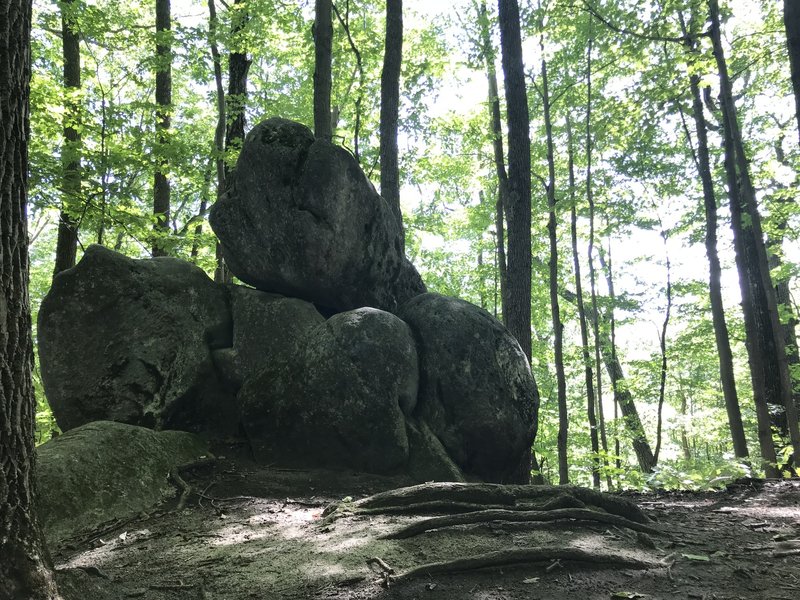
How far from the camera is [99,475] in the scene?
5148 mm

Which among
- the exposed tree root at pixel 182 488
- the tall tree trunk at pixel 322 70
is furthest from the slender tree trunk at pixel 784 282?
the exposed tree root at pixel 182 488

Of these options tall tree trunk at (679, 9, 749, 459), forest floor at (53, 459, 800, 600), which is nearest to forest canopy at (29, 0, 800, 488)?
tall tree trunk at (679, 9, 749, 459)

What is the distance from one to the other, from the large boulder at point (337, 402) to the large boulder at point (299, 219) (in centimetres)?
153

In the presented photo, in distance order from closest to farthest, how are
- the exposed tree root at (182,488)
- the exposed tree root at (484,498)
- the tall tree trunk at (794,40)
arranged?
the exposed tree root at (484,498)
the exposed tree root at (182,488)
the tall tree trunk at (794,40)

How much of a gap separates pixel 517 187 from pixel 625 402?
12.4 meters

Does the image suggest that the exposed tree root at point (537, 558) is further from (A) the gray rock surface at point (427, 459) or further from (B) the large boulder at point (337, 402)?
(B) the large boulder at point (337, 402)

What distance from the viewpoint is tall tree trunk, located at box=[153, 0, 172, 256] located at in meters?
11.3

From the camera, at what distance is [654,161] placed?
56.4ft

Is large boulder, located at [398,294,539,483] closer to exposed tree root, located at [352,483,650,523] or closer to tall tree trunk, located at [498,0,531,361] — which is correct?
tall tree trunk, located at [498,0,531,361]

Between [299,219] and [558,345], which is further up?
[299,219]

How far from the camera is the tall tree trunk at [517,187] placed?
951cm

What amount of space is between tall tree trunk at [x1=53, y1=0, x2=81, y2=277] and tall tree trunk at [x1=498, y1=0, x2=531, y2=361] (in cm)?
828

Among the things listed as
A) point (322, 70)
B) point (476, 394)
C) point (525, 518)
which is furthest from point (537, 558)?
point (322, 70)

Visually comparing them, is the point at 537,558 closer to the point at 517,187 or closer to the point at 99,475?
the point at 99,475
